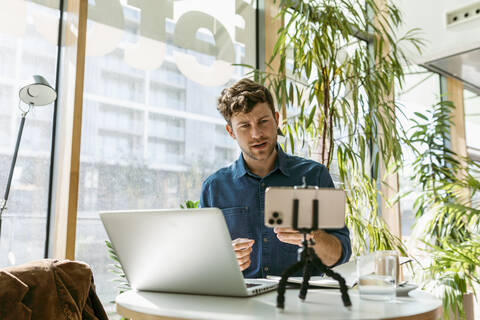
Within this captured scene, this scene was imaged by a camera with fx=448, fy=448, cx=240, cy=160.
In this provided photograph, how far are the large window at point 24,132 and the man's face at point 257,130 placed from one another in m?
1.24

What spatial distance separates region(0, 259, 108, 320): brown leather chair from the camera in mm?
1418

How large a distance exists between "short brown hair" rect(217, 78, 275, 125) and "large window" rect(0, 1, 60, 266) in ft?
3.92

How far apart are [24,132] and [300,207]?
191cm

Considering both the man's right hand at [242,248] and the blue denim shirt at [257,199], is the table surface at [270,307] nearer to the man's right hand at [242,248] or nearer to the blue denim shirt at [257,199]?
the man's right hand at [242,248]

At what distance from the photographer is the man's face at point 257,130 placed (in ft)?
5.42

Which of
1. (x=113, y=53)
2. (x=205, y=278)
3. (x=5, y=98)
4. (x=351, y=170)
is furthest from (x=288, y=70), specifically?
(x=205, y=278)

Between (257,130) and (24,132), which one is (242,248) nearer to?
(257,130)

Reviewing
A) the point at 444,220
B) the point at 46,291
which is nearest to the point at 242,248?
the point at 46,291

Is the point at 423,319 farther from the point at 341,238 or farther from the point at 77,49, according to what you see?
the point at 77,49

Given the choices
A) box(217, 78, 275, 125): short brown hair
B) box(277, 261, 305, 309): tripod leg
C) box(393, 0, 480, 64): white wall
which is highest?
box(393, 0, 480, 64): white wall

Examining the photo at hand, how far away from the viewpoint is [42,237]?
2.36m

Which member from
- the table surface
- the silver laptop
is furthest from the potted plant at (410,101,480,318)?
the silver laptop

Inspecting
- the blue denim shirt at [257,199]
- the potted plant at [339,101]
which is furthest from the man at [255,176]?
the potted plant at [339,101]

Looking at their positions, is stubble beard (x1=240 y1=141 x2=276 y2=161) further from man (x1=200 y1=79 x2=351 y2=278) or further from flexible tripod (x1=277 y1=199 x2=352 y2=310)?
flexible tripod (x1=277 y1=199 x2=352 y2=310)
